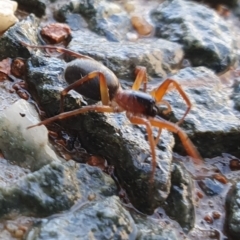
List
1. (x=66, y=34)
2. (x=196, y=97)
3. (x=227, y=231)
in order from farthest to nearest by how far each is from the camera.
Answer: (x=66, y=34) < (x=196, y=97) < (x=227, y=231)

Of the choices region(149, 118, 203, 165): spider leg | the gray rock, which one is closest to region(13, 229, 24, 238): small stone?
the gray rock

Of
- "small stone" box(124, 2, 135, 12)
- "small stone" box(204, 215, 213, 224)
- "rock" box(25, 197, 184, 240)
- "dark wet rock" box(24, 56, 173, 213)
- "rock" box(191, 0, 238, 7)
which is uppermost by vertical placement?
"rock" box(191, 0, 238, 7)

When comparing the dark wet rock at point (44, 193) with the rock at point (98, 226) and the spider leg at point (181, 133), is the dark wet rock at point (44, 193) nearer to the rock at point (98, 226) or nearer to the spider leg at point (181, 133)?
the rock at point (98, 226)

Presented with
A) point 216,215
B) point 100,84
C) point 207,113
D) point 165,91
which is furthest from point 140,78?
point 216,215

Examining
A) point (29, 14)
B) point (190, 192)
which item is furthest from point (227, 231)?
point (29, 14)

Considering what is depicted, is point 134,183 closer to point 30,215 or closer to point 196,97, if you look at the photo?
point 30,215

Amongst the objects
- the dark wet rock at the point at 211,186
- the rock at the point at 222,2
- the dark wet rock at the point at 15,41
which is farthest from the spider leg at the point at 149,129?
the rock at the point at 222,2

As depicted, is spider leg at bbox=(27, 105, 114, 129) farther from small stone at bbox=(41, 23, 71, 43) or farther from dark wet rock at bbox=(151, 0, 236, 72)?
dark wet rock at bbox=(151, 0, 236, 72)
